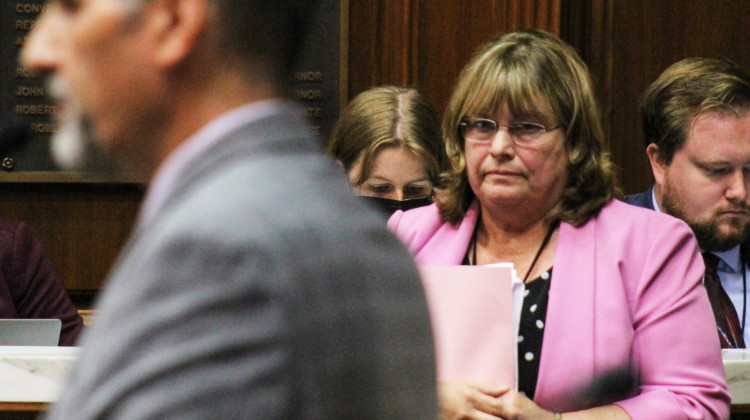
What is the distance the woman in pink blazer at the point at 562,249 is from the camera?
1.80m

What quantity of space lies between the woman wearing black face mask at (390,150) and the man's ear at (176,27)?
1965 mm

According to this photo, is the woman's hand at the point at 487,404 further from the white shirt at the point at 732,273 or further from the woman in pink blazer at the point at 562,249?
the white shirt at the point at 732,273

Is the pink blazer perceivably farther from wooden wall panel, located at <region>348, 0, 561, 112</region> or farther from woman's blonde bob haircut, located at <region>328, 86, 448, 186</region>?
wooden wall panel, located at <region>348, 0, 561, 112</region>

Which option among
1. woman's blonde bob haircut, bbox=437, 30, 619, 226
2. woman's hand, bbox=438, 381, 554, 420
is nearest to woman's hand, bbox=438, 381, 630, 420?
woman's hand, bbox=438, 381, 554, 420

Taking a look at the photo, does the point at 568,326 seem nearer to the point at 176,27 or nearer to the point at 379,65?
the point at 176,27

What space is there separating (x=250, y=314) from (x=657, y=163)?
2588 mm

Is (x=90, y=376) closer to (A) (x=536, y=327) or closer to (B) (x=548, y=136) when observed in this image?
(A) (x=536, y=327)

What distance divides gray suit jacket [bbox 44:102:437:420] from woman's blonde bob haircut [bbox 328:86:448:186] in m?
2.10

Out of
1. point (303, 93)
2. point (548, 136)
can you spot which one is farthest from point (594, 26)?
point (548, 136)

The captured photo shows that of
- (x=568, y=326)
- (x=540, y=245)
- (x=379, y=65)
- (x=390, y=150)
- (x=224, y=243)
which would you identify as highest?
(x=379, y=65)

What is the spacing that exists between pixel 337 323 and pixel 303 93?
313 cm

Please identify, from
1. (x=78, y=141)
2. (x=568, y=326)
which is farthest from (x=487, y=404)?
A: (x=78, y=141)

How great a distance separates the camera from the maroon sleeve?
2.87 m

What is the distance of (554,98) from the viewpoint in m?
1.99
